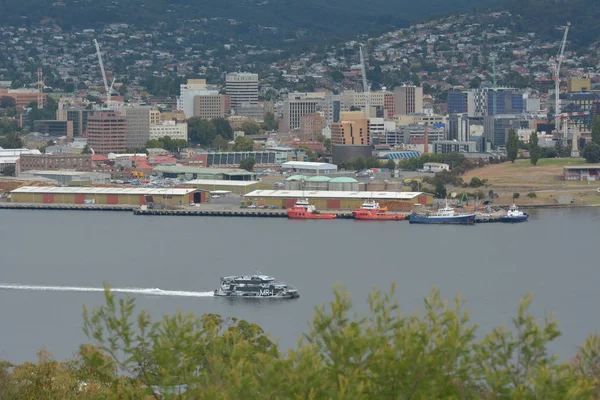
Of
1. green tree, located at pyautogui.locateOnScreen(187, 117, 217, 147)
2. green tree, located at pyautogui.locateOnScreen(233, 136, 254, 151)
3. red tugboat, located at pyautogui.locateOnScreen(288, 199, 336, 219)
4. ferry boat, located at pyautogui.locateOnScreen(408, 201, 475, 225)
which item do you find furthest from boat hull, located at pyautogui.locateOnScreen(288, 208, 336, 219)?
green tree, located at pyautogui.locateOnScreen(187, 117, 217, 147)

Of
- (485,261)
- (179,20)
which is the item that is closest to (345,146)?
(485,261)

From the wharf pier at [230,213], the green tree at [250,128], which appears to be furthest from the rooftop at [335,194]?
the green tree at [250,128]

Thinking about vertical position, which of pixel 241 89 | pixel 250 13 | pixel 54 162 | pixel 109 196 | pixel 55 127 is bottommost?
pixel 109 196

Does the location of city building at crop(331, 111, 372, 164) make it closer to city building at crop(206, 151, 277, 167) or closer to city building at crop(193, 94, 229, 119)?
city building at crop(206, 151, 277, 167)

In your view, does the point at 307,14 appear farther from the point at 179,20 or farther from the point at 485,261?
the point at 485,261

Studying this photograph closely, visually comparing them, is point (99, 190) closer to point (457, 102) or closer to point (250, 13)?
point (457, 102)

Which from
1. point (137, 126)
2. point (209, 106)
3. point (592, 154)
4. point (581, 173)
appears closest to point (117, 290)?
point (581, 173)

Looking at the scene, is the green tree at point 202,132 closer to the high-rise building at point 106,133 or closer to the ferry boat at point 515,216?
the high-rise building at point 106,133
